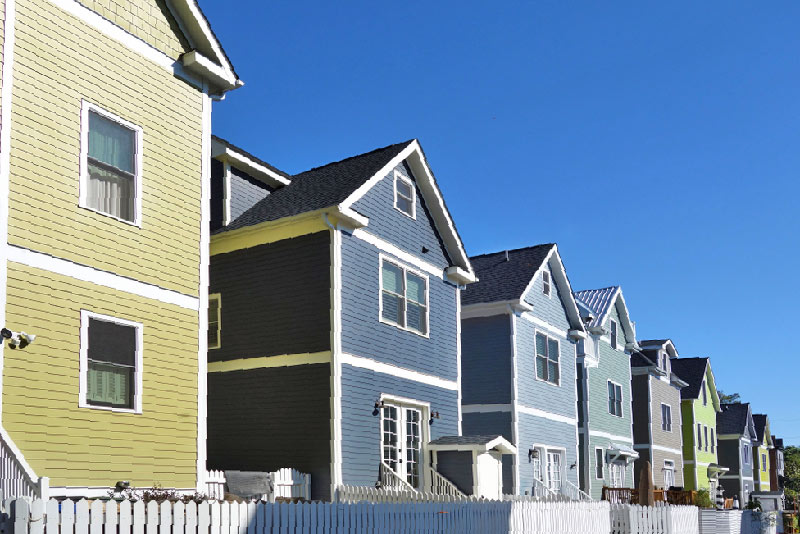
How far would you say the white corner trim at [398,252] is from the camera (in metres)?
23.2

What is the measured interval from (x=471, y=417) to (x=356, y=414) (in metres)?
11.1

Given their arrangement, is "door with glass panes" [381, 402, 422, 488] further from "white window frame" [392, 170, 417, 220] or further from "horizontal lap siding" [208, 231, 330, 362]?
"white window frame" [392, 170, 417, 220]

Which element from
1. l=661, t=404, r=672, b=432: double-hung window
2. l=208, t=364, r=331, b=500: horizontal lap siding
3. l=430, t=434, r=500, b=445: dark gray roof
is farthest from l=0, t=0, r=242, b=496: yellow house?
l=661, t=404, r=672, b=432: double-hung window

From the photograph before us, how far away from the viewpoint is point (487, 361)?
105ft

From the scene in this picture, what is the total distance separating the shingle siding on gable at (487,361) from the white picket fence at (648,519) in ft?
24.4

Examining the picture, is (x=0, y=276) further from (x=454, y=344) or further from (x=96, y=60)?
(x=454, y=344)

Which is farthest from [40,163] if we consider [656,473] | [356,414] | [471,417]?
[656,473]

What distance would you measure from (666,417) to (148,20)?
4184 centimetres

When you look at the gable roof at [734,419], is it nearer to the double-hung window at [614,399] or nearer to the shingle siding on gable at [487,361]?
the double-hung window at [614,399]

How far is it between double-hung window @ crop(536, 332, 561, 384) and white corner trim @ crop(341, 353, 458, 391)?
7.76m

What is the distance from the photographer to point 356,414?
71.9ft

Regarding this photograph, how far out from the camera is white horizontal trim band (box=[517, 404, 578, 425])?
104ft

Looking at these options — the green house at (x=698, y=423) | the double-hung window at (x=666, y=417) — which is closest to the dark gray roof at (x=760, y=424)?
the green house at (x=698, y=423)

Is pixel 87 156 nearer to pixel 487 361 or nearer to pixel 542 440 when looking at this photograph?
pixel 487 361
